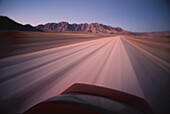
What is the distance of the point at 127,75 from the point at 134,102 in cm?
205

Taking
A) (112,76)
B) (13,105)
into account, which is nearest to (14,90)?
(13,105)

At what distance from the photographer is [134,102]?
1116mm

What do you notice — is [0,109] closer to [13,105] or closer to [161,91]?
[13,105]

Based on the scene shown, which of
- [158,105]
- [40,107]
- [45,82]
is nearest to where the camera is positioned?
[40,107]

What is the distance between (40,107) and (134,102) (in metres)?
1.04

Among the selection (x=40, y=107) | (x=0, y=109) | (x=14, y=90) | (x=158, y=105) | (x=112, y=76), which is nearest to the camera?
(x=40, y=107)

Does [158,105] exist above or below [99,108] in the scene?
below

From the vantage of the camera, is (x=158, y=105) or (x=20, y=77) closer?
(x=158, y=105)

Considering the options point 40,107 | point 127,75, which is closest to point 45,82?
point 40,107

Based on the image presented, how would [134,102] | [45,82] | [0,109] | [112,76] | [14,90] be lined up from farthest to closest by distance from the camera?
1. [112,76]
2. [45,82]
3. [14,90]
4. [0,109]
5. [134,102]

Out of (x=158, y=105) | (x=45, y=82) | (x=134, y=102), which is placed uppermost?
(x=134, y=102)

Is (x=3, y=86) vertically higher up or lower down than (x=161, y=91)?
lower down

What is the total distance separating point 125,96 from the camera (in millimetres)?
1220

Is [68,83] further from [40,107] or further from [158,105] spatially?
[158,105]
